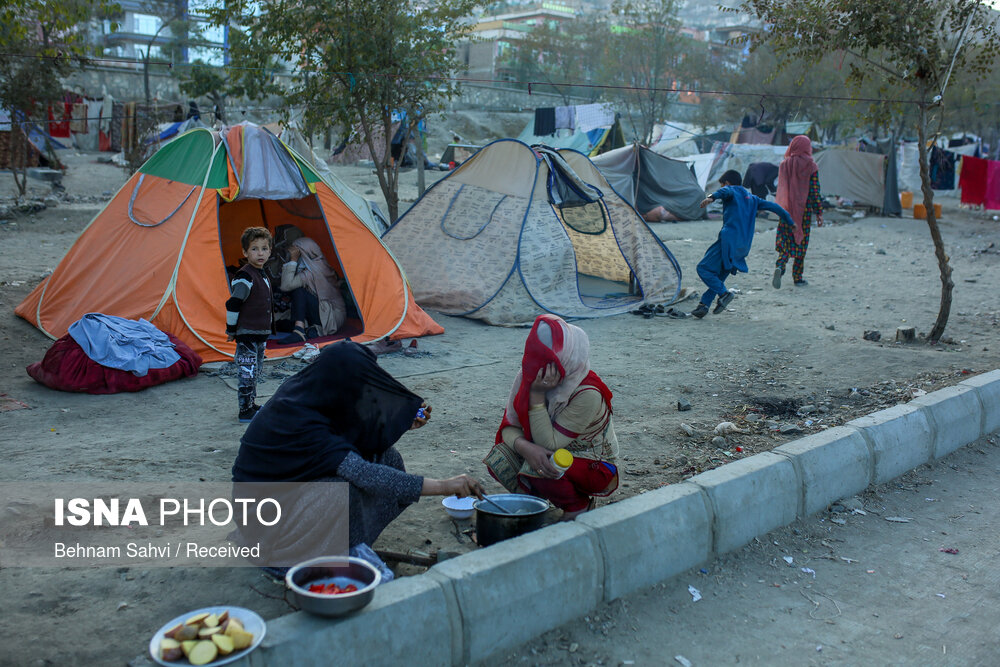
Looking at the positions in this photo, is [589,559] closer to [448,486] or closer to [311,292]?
[448,486]

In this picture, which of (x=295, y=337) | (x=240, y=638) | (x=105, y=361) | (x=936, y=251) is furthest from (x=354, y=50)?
(x=240, y=638)

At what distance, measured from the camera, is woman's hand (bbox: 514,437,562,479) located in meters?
3.17

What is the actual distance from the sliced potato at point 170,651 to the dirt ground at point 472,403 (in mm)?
412

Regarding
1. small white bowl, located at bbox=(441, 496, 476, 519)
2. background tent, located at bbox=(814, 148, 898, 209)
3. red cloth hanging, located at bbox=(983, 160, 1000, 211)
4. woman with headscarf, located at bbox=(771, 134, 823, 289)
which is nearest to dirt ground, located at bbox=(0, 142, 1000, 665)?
small white bowl, located at bbox=(441, 496, 476, 519)

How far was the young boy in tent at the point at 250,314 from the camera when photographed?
4773 millimetres

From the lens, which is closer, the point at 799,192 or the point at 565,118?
the point at 799,192

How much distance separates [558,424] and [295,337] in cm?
401

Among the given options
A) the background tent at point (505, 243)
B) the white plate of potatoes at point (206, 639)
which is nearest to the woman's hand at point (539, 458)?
the white plate of potatoes at point (206, 639)

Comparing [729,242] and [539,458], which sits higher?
[729,242]

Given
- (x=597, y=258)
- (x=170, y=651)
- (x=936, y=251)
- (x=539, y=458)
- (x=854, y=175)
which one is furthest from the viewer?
(x=854, y=175)

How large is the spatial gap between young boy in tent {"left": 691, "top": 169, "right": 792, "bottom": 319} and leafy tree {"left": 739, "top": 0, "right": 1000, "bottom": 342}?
161 centimetres

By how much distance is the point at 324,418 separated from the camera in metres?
2.71

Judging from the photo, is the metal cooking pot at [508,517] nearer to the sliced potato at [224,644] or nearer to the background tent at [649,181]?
the sliced potato at [224,644]

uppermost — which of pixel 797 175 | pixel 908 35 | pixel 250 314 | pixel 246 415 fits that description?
pixel 908 35
